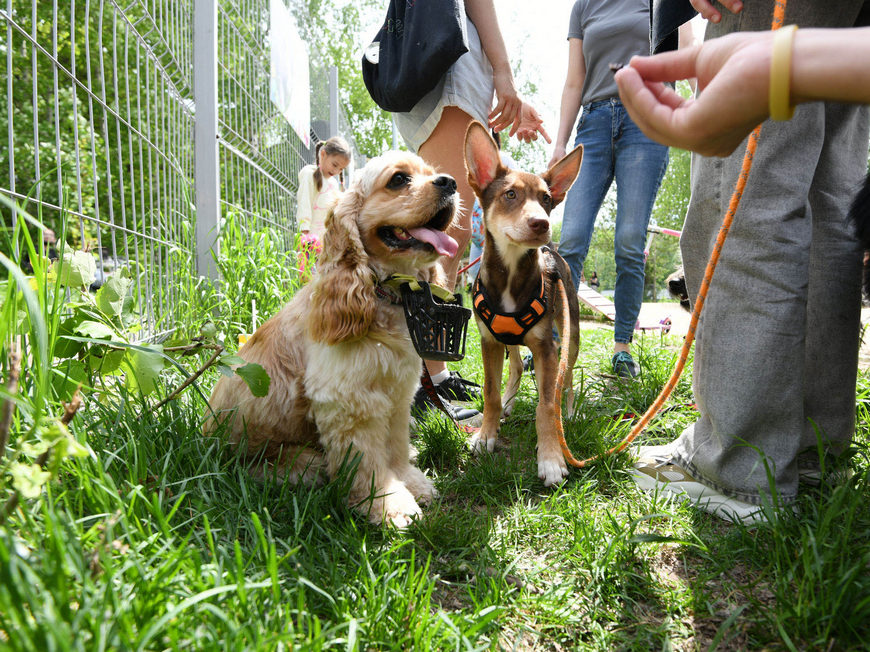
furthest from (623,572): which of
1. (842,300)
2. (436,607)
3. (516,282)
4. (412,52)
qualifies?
(412,52)

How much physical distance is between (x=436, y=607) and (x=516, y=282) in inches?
75.6

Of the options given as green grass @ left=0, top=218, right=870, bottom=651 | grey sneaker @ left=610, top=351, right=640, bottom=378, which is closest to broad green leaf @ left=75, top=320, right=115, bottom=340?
green grass @ left=0, top=218, right=870, bottom=651

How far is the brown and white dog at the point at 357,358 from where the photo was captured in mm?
2127

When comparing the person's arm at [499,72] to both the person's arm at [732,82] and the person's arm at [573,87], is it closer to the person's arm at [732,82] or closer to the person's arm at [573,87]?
the person's arm at [573,87]

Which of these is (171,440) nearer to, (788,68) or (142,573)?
(142,573)

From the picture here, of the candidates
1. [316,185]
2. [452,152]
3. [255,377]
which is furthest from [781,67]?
[316,185]

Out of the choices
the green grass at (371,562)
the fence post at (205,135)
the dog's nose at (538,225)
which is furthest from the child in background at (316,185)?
the green grass at (371,562)

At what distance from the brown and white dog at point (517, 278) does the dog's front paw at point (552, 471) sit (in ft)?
0.16

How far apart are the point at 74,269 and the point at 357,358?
1163mm

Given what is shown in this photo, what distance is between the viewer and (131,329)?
7.55ft

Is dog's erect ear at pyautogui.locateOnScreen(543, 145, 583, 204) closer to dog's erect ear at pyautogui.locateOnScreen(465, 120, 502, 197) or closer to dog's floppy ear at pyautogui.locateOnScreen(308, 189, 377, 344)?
dog's erect ear at pyautogui.locateOnScreen(465, 120, 502, 197)

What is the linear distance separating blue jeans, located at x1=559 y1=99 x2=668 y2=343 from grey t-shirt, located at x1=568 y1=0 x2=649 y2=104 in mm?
153

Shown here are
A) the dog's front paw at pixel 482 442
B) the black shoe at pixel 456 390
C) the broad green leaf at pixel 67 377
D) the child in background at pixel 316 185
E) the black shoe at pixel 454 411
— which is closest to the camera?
the broad green leaf at pixel 67 377

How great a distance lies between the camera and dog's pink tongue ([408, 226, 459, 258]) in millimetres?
2326
